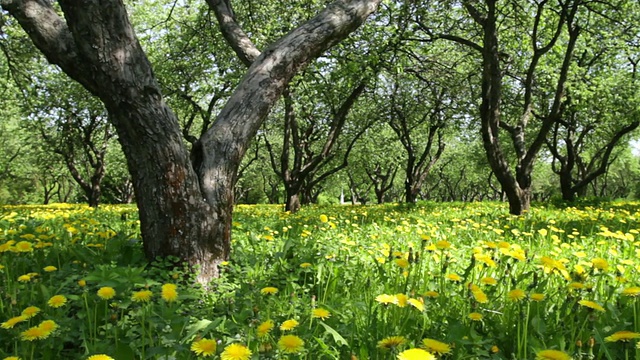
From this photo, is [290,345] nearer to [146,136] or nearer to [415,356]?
[415,356]

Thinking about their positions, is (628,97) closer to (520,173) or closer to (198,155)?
(520,173)

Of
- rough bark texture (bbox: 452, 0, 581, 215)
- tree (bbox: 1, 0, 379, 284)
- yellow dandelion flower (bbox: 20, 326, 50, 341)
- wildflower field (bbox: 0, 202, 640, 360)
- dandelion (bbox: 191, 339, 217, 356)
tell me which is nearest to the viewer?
dandelion (bbox: 191, 339, 217, 356)

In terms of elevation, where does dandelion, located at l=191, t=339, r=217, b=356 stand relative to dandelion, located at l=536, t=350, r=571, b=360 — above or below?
above

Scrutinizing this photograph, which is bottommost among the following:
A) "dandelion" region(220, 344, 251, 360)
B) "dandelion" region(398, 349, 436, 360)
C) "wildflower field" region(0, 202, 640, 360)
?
"wildflower field" region(0, 202, 640, 360)

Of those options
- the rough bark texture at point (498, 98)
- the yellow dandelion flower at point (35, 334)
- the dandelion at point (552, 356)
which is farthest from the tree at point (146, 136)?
the rough bark texture at point (498, 98)

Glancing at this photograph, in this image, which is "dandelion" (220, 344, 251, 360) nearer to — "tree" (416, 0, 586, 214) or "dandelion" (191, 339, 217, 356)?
"dandelion" (191, 339, 217, 356)

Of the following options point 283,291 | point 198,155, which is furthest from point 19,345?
point 198,155

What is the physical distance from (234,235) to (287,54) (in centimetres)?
235

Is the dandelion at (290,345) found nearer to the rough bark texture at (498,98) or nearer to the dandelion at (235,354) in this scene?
the dandelion at (235,354)

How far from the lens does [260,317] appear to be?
2.12 metres

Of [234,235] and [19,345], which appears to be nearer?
[19,345]

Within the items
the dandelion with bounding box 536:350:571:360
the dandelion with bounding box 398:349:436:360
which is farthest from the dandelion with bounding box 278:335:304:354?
the dandelion with bounding box 536:350:571:360

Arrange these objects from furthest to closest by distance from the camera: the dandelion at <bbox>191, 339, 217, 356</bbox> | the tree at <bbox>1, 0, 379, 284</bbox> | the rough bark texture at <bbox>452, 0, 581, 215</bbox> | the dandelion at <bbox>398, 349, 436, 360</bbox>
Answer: the rough bark texture at <bbox>452, 0, 581, 215</bbox> < the tree at <bbox>1, 0, 379, 284</bbox> < the dandelion at <bbox>191, 339, 217, 356</bbox> < the dandelion at <bbox>398, 349, 436, 360</bbox>

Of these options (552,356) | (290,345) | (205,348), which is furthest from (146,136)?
(552,356)
